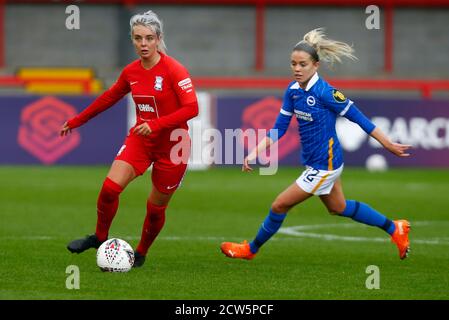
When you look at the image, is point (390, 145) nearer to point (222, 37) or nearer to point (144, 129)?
point (144, 129)

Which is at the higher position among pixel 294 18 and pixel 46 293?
pixel 294 18

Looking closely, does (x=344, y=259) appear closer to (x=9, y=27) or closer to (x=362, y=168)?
(x=362, y=168)

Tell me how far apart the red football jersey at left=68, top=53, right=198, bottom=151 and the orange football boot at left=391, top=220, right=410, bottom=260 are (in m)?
2.18

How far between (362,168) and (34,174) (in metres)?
6.99

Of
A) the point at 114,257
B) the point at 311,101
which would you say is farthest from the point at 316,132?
the point at 114,257

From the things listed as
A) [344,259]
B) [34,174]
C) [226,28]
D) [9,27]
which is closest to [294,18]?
[226,28]

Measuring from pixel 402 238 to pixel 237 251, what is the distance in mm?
1505

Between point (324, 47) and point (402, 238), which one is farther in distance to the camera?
point (402, 238)

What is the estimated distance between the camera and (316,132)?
9.59 metres

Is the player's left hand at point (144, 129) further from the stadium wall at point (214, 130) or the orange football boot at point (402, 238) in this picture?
the stadium wall at point (214, 130)

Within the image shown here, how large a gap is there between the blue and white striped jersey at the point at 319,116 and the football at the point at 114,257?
1729mm

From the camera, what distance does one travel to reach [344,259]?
10.3m

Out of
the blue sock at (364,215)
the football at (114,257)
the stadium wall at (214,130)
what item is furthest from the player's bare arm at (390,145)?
the stadium wall at (214,130)
